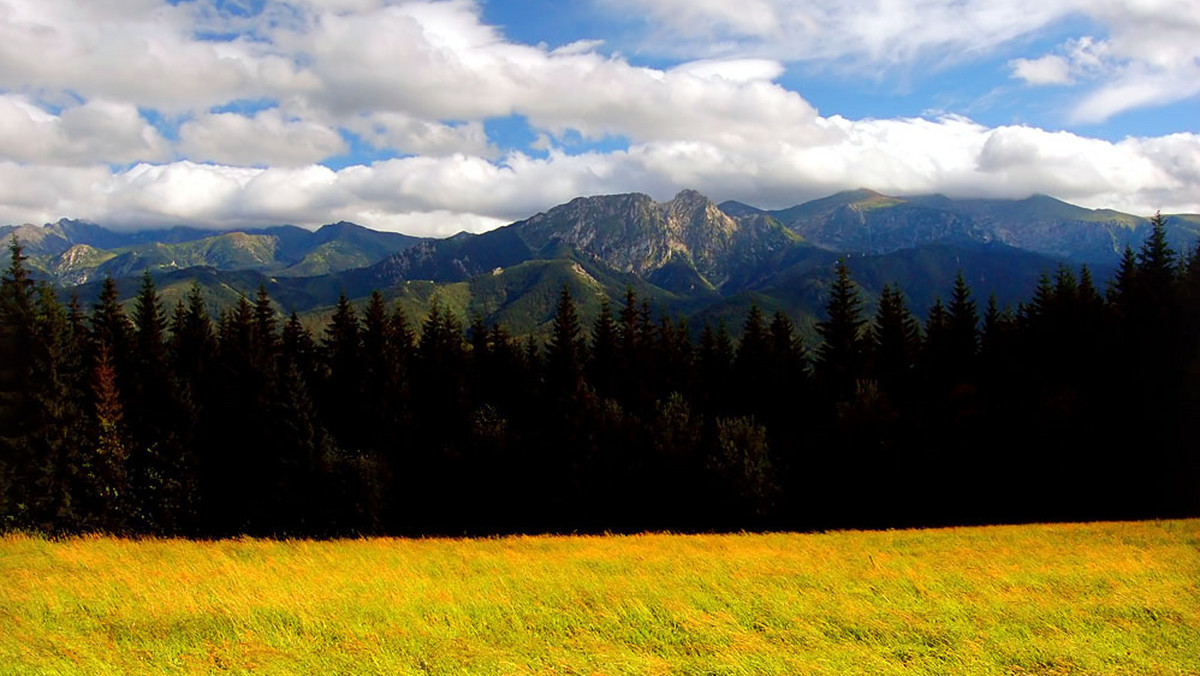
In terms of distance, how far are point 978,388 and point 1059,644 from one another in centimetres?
4719

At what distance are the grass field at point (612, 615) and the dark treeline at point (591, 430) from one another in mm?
28368

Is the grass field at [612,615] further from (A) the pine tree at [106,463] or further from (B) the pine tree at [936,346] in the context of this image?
(B) the pine tree at [936,346]

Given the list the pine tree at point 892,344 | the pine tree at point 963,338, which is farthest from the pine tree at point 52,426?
the pine tree at point 963,338

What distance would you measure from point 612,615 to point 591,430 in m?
38.9

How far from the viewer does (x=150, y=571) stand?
17.6m

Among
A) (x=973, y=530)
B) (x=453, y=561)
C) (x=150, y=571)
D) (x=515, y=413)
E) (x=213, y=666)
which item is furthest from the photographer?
(x=515, y=413)

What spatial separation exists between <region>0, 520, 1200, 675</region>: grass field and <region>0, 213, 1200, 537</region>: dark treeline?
28368 millimetres

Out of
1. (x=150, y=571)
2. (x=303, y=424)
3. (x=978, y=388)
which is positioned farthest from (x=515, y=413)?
(x=150, y=571)

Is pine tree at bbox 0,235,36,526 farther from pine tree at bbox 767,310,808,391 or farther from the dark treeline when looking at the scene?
pine tree at bbox 767,310,808,391

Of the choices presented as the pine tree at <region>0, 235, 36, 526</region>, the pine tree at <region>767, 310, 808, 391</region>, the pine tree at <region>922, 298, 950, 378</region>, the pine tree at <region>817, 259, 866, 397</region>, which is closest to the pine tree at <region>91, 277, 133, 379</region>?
the pine tree at <region>0, 235, 36, 526</region>

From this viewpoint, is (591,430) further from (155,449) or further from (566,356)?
(155,449)

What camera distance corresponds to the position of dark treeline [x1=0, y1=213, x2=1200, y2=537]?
145ft

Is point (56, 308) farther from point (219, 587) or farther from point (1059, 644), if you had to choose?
point (1059, 644)

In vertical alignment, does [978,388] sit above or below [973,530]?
above
